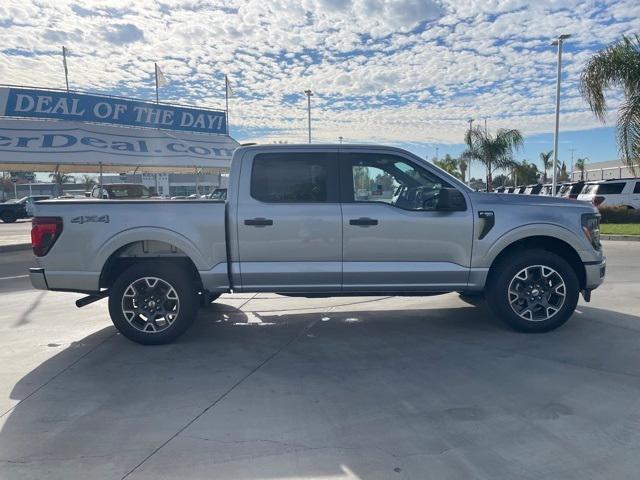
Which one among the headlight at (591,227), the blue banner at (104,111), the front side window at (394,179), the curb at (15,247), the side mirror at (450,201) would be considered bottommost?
the curb at (15,247)

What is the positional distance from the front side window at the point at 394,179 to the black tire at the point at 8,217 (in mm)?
31763

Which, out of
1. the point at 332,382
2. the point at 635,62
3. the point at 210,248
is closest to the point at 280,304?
the point at 210,248

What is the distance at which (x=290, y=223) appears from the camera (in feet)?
16.1

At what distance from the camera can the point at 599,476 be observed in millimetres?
2717

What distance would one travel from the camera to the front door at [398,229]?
195 inches

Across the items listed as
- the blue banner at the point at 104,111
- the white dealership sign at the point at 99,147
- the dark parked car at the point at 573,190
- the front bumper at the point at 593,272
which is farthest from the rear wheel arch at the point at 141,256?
the dark parked car at the point at 573,190

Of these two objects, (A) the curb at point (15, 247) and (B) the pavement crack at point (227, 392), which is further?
(A) the curb at point (15, 247)

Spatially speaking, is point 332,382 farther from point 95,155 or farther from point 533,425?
point 95,155

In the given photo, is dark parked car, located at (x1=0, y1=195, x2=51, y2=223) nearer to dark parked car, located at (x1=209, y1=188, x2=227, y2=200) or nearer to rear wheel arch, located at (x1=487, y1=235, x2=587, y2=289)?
dark parked car, located at (x1=209, y1=188, x2=227, y2=200)

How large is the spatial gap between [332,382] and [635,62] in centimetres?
1420

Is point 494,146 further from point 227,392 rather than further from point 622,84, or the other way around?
point 227,392

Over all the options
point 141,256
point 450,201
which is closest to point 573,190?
point 450,201

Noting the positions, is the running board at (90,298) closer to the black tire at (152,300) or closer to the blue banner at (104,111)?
the black tire at (152,300)

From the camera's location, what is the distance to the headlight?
5.12 metres
